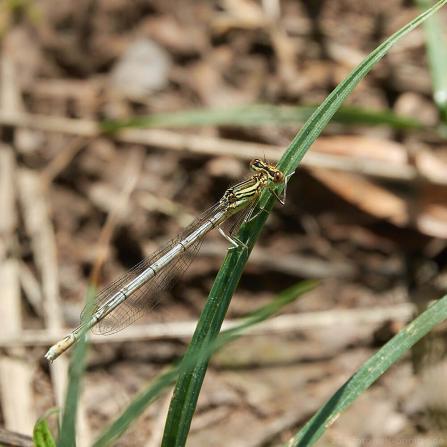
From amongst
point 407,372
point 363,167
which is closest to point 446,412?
point 407,372

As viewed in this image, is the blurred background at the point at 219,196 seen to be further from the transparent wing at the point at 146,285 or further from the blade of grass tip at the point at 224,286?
the blade of grass tip at the point at 224,286

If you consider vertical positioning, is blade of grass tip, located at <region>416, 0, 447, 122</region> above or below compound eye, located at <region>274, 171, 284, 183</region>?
above

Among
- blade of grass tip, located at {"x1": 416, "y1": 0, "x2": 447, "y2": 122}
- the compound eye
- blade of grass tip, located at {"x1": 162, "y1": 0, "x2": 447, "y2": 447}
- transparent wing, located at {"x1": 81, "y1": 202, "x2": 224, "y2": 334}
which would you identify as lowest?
blade of grass tip, located at {"x1": 162, "y1": 0, "x2": 447, "y2": 447}

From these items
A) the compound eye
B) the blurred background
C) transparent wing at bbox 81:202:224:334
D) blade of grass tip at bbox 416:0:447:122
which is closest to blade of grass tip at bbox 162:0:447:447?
the compound eye

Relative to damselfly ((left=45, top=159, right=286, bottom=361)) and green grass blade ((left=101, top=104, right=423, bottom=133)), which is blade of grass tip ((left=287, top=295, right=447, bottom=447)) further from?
green grass blade ((left=101, top=104, right=423, bottom=133))

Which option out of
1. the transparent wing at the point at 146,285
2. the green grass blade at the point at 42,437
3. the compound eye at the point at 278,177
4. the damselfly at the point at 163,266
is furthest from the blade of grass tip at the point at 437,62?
the green grass blade at the point at 42,437

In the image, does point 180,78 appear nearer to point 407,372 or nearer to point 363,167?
point 363,167

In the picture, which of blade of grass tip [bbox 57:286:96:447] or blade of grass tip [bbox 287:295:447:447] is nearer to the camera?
blade of grass tip [bbox 57:286:96:447]
